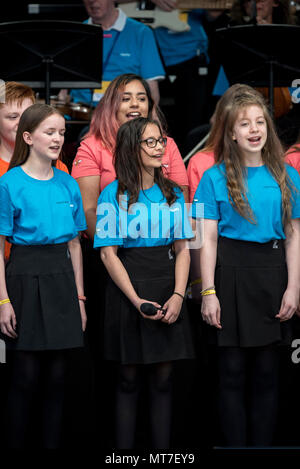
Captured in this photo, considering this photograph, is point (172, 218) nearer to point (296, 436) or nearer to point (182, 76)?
point (296, 436)

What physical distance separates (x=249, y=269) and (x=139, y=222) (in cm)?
46

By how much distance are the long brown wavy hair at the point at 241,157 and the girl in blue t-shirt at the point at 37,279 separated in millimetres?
627

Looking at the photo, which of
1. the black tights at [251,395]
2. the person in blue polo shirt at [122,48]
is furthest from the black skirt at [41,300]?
the person in blue polo shirt at [122,48]

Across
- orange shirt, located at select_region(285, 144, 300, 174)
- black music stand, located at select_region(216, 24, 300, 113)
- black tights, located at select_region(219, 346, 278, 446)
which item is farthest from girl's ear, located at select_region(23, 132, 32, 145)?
black music stand, located at select_region(216, 24, 300, 113)

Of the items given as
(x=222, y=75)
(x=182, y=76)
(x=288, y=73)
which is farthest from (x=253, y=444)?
(x=182, y=76)

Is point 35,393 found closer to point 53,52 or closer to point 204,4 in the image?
point 53,52

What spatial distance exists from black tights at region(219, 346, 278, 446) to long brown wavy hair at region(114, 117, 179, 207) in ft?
2.17

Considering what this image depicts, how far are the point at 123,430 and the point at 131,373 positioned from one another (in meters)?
0.21

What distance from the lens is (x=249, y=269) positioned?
9.27ft

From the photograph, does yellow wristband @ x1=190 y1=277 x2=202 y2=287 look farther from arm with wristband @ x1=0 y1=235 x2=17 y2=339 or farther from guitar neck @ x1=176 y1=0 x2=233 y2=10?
guitar neck @ x1=176 y1=0 x2=233 y2=10

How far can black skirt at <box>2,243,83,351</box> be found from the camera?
2.68 meters

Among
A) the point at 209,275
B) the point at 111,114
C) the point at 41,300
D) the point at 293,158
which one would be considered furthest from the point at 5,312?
the point at 293,158

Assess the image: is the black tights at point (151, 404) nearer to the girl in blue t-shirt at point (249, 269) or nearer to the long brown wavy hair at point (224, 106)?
the girl in blue t-shirt at point (249, 269)

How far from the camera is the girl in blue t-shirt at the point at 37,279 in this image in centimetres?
269
